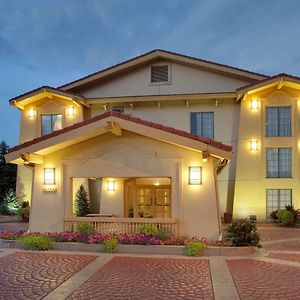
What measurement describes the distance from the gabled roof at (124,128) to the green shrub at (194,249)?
2588 millimetres

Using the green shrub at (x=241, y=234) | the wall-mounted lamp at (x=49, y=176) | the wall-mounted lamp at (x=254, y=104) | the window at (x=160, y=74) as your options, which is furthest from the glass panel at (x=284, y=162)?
the wall-mounted lamp at (x=49, y=176)

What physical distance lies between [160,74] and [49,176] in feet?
37.8

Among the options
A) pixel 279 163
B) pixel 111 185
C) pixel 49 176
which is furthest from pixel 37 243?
pixel 279 163

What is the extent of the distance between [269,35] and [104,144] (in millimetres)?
95248

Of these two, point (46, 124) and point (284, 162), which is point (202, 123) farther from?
point (46, 124)

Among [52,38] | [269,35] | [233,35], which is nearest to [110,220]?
[269,35]

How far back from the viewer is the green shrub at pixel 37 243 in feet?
35.9

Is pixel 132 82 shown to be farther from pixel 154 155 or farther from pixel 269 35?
pixel 269 35

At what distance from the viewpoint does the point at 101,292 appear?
7.04 m

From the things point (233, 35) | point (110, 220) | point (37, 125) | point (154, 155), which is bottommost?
point (110, 220)

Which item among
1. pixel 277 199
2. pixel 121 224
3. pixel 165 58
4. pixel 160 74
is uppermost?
pixel 165 58

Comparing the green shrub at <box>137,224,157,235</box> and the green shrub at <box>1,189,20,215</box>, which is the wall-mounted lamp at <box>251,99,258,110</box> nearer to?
the green shrub at <box>137,224,157,235</box>

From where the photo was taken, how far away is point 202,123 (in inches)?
824

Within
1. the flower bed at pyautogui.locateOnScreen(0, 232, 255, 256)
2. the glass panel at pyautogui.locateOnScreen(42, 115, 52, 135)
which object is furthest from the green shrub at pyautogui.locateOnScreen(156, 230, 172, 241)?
the glass panel at pyautogui.locateOnScreen(42, 115, 52, 135)
